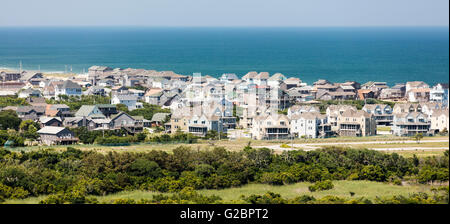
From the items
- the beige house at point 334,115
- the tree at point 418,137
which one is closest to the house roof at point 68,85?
the beige house at point 334,115

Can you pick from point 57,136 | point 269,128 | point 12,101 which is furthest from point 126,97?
point 269,128

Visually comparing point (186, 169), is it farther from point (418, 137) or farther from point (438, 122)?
point (438, 122)

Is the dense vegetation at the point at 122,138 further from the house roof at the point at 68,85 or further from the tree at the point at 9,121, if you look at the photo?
the house roof at the point at 68,85

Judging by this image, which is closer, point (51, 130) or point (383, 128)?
point (51, 130)

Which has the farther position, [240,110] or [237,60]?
[237,60]
